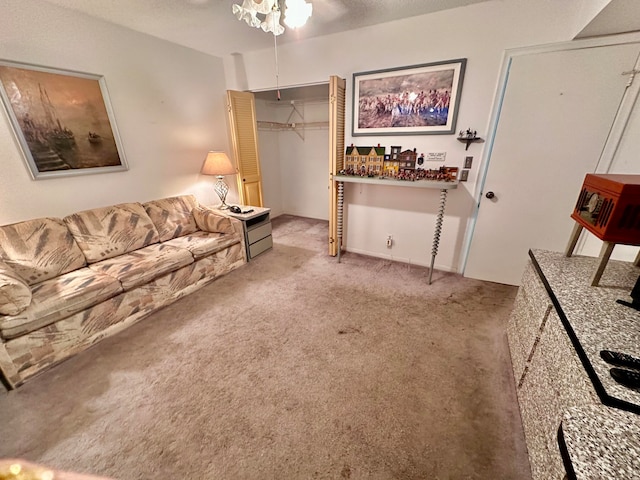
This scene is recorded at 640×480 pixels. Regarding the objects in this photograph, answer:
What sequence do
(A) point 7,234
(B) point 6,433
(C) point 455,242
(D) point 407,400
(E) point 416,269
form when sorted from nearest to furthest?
(B) point 6,433 → (D) point 407,400 → (A) point 7,234 → (C) point 455,242 → (E) point 416,269

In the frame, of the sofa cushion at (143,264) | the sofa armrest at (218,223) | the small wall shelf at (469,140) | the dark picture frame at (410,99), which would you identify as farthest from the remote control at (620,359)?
the sofa armrest at (218,223)

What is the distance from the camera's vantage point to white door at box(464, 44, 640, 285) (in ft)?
6.32

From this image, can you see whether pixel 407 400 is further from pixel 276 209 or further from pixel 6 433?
pixel 276 209

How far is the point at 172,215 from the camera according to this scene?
2.89 m

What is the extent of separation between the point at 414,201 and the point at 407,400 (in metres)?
2.04

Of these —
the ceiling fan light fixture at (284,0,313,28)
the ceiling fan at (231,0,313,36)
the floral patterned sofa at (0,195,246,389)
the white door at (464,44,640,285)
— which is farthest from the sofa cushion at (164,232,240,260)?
the white door at (464,44,640,285)

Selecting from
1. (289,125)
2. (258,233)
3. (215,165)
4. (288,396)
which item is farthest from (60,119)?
(289,125)

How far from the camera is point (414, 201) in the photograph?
9.36 feet

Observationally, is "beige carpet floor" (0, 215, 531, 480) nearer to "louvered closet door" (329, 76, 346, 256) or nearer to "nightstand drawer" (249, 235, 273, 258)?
"nightstand drawer" (249, 235, 273, 258)

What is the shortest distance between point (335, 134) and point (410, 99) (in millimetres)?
828

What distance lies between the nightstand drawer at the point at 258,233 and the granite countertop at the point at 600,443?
2893mm

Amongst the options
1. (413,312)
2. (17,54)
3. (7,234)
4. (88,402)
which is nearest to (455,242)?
A: (413,312)

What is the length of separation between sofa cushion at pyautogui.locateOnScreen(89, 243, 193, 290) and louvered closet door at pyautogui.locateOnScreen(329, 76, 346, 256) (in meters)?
1.69

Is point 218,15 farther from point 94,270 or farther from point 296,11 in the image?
point 94,270
